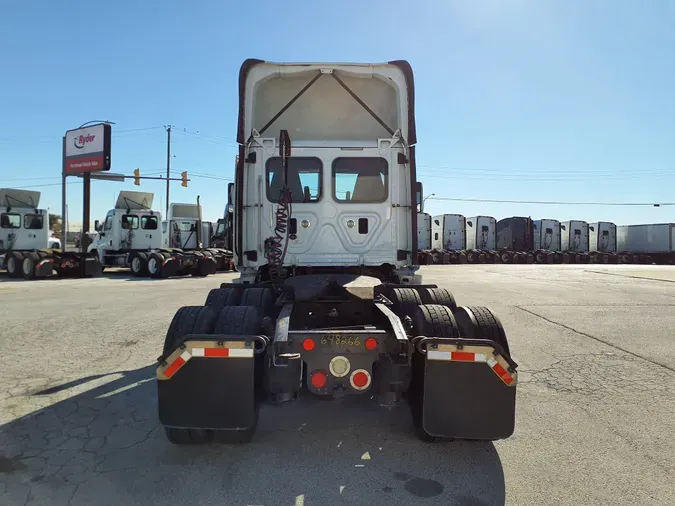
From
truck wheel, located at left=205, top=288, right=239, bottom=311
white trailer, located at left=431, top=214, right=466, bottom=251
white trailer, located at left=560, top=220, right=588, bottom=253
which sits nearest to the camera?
truck wheel, located at left=205, top=288, right=239, bottom=311

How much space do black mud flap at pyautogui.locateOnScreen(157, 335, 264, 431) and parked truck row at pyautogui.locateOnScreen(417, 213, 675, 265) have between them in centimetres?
3384

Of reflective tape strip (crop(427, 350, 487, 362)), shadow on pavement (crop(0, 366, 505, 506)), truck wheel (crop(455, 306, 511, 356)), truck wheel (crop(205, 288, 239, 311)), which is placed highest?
truck wheel (crop(205, 288, 239, 311))

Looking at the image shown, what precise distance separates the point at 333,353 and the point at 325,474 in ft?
2.88

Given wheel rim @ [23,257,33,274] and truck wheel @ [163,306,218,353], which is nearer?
truck wheel @ [163,306,218,353]

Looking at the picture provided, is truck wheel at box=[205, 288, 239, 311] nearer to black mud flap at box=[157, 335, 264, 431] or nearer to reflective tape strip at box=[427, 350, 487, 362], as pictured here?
black mud flap at box=[157, 335, 264, 431]

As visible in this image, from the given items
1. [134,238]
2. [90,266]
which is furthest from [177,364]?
[134,238]

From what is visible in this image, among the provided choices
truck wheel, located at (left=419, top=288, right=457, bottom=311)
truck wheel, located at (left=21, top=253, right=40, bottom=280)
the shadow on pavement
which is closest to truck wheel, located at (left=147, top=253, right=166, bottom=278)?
truck wheel, located at (left=21, top=253, right=40, bottom=280)

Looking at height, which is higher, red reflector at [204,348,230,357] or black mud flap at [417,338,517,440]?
red reflector at [204,348,230,357]

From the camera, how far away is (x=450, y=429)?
337 cm

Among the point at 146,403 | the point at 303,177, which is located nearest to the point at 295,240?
the point at 303,177

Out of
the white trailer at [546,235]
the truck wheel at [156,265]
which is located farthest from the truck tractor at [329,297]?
the white trailer at [546,235]

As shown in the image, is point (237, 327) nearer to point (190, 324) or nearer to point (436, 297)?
point (190, 324)

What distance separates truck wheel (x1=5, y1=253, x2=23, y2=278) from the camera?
764 inches

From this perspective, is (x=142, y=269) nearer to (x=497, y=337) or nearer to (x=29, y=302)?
(x=29, y=302)
